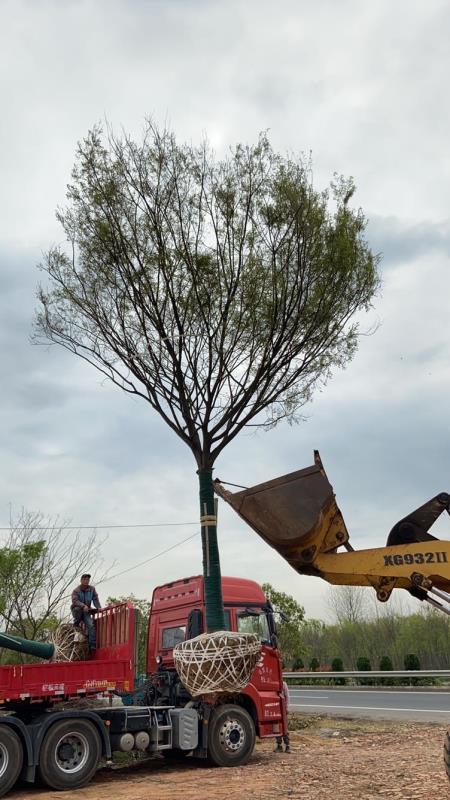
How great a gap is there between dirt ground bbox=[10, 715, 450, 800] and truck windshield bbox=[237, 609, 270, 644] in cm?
207

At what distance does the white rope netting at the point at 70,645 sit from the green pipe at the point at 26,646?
1.23 ft

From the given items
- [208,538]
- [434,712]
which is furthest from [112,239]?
[434,712]

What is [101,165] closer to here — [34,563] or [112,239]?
[112,239]

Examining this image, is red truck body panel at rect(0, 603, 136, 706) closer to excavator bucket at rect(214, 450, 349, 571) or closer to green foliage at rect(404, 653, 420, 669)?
excavator bucket at rect(214, 450, 349, 571)

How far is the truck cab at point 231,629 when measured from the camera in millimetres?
13453

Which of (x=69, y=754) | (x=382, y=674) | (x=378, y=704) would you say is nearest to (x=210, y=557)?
(x=69, y=754)

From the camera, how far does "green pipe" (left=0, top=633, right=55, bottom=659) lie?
11.3 metres

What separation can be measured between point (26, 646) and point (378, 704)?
50.9ft

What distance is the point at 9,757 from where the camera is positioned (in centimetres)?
1050

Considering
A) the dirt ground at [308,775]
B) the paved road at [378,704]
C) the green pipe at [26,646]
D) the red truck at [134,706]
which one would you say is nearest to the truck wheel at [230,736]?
the red truck at [134,706]

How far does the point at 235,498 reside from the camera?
23.4 ft

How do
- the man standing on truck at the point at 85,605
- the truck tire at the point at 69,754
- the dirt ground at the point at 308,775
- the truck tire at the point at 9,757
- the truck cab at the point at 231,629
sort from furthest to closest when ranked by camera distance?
the truck cab at the point at 231,629, the man standing on truck at the point at 85,605, the truck tire at the point at 69,754, the truck tire at the point at 9,757, the dirt ground at the point at 308,775

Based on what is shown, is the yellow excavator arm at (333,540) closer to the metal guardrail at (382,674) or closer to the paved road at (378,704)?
the paved road at (378,704)

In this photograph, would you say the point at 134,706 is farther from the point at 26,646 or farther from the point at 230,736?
the point at 26,646
